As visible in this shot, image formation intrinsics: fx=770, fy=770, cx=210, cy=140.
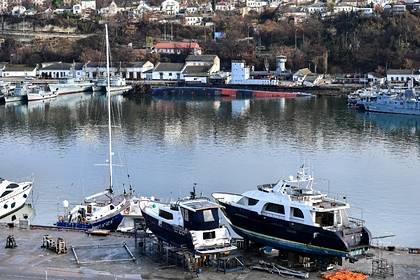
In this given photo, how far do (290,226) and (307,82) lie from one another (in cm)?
4358

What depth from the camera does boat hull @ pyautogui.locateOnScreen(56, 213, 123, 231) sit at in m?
15.1

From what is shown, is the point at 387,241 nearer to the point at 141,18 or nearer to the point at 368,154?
the point at 368,154

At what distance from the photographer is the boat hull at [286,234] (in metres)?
11.3

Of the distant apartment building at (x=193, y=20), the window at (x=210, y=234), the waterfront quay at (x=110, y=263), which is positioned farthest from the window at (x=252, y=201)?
the distant apartment building at (x=193, y=20)

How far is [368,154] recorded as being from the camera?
2752 cm

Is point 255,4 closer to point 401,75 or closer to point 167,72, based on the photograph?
point 167,72

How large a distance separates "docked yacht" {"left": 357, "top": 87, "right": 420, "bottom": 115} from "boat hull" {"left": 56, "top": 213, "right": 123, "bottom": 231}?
2819 cm

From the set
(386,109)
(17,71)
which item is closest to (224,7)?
(17,71)

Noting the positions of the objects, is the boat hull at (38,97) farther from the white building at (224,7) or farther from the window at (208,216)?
the window at (208,216)

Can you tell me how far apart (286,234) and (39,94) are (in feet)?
131

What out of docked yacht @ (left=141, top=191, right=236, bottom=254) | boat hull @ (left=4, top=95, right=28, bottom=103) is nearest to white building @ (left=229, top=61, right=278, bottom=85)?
boat hull @ (left=4, top=95, right=28, bottom=103)

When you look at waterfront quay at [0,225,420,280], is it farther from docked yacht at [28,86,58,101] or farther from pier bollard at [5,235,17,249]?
docked yacht at [28,86,58,101]

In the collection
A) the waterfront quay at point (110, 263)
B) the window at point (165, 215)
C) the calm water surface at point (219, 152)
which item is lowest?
the calm water surface at point (219, 152)

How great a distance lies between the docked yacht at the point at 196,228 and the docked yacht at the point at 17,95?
126 feet
